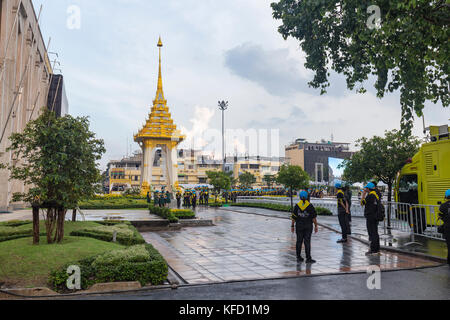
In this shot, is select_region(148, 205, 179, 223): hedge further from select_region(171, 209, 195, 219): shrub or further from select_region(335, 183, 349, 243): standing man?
select_region(335, 183, 349, 243): standing man

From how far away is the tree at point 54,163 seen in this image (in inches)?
313

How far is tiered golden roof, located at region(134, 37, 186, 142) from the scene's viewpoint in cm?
4897

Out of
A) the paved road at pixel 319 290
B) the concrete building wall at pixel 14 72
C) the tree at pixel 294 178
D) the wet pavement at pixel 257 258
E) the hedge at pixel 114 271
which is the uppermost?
the concrete building wall at pixel 14 72

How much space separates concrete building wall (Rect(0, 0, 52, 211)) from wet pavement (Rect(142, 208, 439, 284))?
12901 millimetres

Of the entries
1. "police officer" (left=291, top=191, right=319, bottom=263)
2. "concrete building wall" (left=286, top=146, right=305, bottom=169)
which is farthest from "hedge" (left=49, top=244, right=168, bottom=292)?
"concrete building wall" (left=286, top=146, right=305, bottom=169)

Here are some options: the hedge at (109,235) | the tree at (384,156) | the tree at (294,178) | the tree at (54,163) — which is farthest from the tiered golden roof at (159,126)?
the tree at (54,163)

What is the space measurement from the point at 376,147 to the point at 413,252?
7.26m

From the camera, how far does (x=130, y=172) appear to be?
10056cm

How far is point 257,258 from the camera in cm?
873

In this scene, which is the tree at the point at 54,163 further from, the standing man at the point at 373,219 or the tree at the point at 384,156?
the tree at the point at 384,156

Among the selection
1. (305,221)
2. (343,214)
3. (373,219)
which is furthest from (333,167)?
(305,221)

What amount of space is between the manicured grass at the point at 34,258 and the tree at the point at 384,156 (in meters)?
11.7

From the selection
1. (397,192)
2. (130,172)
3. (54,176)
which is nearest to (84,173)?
(54,176)
